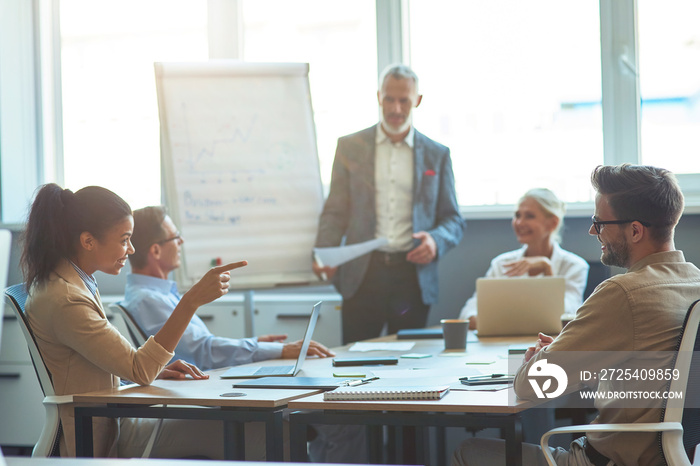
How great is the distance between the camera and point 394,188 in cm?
386

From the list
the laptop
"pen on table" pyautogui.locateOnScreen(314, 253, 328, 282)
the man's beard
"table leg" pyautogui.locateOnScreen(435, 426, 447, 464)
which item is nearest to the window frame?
"pen on table" pyautogui.locateOnScreen(314, 253, 328, 282)

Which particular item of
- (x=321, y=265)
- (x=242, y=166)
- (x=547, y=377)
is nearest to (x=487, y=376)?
(x=547, y=377)

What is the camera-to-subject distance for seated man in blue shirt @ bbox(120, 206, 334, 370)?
2.53 meters

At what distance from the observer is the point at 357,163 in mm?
3871

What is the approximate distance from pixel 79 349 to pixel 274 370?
0.57 meters

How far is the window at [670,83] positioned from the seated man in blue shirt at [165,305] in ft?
7.97

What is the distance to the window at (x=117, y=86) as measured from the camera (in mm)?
4984

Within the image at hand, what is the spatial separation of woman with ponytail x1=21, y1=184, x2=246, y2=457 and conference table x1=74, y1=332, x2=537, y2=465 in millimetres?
61

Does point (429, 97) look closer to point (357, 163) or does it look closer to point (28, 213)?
point (357, 163)

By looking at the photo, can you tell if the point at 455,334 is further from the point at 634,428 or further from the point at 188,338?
the point at 634,428

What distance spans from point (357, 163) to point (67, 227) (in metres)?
1.98

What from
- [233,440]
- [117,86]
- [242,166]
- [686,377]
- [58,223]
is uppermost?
[117,86]

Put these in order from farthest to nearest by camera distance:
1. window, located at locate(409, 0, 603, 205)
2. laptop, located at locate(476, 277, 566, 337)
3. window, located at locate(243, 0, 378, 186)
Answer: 1. window, located at locate(243, 0, 378, 186)
2. window, located at locate(409, 0, 603, 205)
3. laptop, located at locate(476, 277, 566, 337)

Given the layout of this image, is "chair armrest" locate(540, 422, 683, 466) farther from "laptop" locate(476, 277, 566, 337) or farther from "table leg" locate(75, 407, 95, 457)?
"laptop" locate(476, 277, 566, 337)
